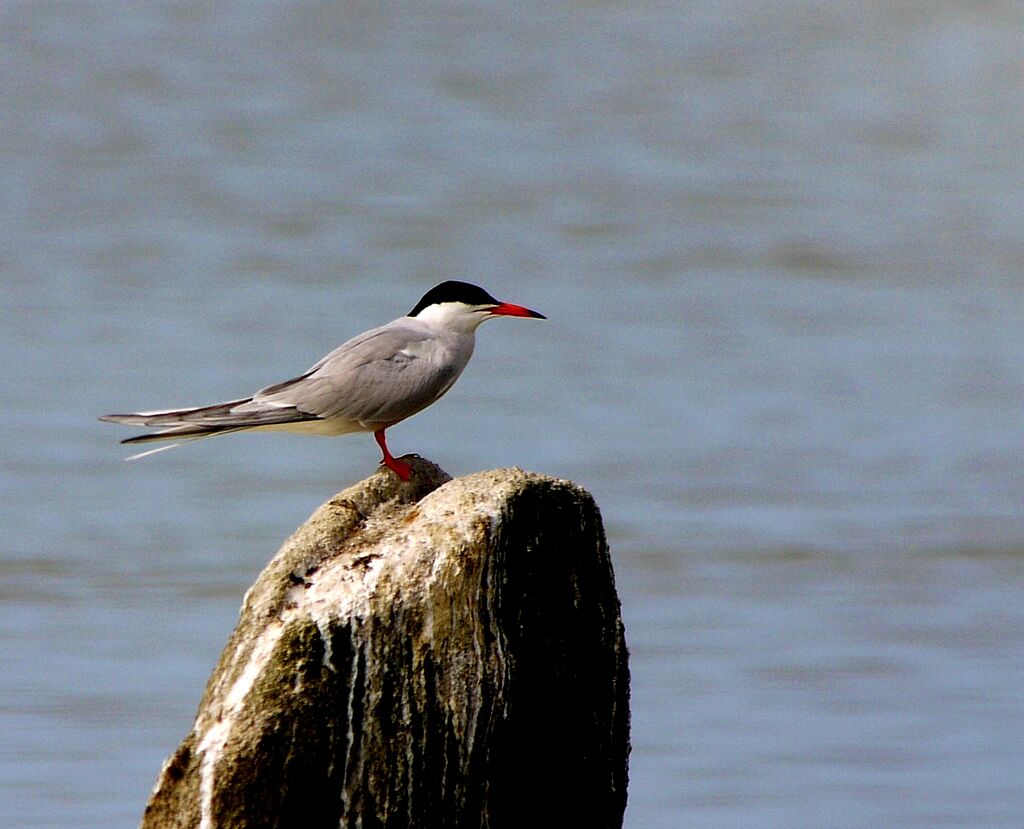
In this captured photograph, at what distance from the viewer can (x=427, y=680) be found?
286 cm

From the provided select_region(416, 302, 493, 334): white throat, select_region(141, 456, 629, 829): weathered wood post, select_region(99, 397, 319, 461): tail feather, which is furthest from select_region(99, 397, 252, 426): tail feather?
select_region(141, 456, 629, 829): weathered wood post

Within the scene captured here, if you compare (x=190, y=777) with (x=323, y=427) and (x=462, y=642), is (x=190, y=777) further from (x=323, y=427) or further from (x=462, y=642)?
(x=323, y=427)

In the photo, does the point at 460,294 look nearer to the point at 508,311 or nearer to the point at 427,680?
the point at 508,311

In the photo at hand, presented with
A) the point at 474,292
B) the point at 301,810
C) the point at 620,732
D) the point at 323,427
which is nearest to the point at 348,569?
the point at 301,810

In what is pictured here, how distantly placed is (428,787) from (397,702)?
0.16 metres

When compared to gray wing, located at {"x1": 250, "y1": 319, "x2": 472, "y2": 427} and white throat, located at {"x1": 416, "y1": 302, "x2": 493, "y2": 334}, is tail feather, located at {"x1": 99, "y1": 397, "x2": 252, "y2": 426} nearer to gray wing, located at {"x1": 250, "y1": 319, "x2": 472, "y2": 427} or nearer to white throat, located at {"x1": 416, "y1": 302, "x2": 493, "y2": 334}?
gray wing, located at {"x1": 250, "y1": 319, "x2": 472, "y2": 427}

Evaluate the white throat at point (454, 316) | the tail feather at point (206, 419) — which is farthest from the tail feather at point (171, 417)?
the white throat at point (454, 316)

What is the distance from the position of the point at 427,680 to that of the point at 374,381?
6.11 feet

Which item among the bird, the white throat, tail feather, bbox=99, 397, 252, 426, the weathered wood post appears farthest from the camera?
the white throat

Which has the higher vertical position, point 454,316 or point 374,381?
point 454,316

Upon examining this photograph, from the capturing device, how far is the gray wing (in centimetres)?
462

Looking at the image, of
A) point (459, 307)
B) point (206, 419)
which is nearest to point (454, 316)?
point (459, 307)

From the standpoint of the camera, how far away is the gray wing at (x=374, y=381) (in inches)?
182

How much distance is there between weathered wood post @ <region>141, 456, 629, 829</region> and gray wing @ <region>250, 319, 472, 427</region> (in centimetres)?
143
